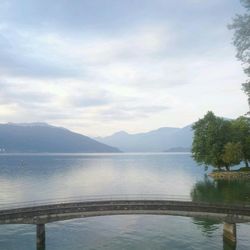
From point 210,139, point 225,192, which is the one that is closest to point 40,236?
point 225,192

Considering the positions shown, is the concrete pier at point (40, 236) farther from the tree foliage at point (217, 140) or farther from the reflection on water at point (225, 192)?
the tree foliage at point (217, 140)

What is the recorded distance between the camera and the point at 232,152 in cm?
12800

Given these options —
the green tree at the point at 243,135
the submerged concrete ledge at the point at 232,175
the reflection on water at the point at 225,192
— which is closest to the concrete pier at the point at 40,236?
the reflection on water at the point at 225,192

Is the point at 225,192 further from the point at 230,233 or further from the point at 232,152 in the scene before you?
the point at 230,233

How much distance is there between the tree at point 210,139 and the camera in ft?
442

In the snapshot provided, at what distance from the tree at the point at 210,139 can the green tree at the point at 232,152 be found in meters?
3.35

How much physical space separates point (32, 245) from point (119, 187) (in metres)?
73.0

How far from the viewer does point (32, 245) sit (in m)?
47.9

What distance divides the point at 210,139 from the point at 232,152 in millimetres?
10531

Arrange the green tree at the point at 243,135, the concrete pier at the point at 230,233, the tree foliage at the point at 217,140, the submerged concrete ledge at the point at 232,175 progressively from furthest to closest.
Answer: the green tree at the point at 243,135 < the tree foliage at the point at 217,140 < the submerged concrete ledge at the point at 232,175 < the concrete pier at the point at 230,233

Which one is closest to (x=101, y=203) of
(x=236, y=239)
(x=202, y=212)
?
(x=202, y=212)

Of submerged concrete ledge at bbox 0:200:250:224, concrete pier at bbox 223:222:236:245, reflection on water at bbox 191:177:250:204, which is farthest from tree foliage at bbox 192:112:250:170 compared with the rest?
submerged concrete ledge at bbox 0:200:250:224

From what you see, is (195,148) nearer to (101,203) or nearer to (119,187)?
(119,187)

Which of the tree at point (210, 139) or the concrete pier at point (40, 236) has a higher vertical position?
the tree at point (210, 139)
